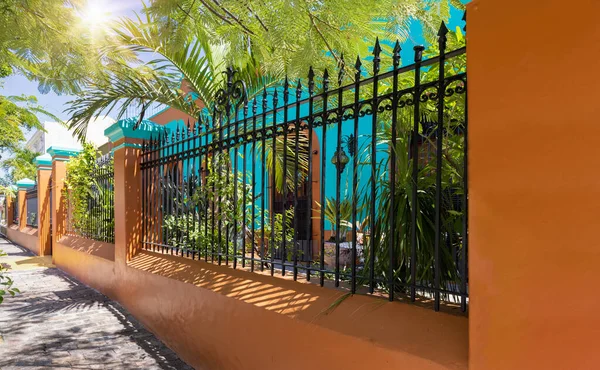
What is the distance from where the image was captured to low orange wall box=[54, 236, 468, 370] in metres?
1.92

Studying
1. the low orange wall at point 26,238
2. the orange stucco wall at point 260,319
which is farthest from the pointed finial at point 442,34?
the low orange wall at point 26,238

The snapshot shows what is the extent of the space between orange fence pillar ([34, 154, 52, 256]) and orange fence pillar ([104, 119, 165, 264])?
7821 millimetres

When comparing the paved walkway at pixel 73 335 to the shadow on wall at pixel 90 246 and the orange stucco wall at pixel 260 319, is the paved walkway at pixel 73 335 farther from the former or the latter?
the shadow on wall at pixel 90 246

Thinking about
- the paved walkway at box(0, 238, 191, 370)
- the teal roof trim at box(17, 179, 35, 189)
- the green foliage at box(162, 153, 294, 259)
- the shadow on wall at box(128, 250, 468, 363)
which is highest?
the teal roof trim at box(17, 179, 35, 189)

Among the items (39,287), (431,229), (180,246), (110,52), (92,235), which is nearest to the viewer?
(431,229)

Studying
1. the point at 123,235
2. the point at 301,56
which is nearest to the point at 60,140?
the point at 123,235

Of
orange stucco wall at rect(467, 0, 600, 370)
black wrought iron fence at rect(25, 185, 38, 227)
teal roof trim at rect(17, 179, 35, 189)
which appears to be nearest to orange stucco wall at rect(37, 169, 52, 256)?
black wrought iron fence at rect(25, 185, 38, 227)

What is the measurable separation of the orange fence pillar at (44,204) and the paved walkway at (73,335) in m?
5.78

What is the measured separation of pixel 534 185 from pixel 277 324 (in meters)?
1.82

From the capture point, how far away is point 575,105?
1.36 meters

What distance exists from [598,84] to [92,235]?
8241 millimetres

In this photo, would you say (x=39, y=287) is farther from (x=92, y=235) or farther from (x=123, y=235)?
(x=123, y=235)

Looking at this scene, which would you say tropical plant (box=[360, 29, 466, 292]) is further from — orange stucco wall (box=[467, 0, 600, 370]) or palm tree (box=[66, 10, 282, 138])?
palm tree (box=[66, 10, 282, 138])

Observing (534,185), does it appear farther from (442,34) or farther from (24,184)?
(24,184)
